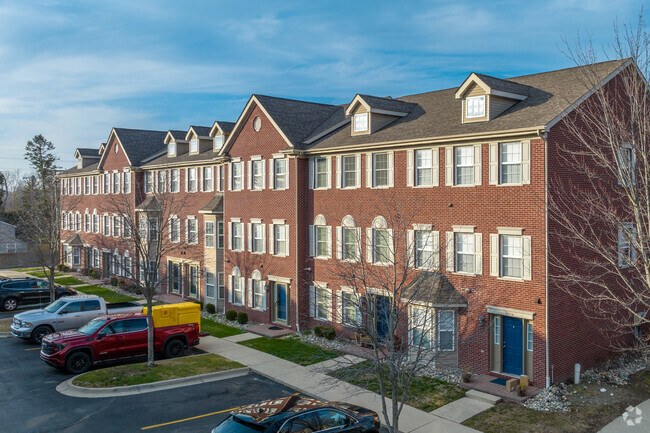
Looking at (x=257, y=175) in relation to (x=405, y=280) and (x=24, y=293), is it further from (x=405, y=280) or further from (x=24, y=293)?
(x=24, y=293)

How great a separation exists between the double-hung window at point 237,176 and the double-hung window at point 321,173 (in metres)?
5.97

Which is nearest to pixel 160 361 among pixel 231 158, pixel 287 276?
pixel 287 276

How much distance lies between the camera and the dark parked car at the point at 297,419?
11.3 m

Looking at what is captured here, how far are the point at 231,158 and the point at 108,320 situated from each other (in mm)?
12845

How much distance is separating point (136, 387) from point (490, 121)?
1650cm

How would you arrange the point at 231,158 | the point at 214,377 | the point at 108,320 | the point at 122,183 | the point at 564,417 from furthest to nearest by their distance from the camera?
the point at 122,183 < the point at 231,158 < the point at 108,320 < the point at 214,377 < the point at 564,417

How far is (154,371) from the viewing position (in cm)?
2044

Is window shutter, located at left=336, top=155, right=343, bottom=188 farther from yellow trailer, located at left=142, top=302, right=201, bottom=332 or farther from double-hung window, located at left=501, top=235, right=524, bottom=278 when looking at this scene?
yellow trailer, located at left=142, top=302, right=201, bottom=332

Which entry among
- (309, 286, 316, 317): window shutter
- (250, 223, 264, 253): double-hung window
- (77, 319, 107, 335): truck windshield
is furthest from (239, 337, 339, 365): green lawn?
(77, 319, 107, 335): truck windshield

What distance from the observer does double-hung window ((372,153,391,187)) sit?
23281 millimetres

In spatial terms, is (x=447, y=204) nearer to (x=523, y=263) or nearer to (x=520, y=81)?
(x=523, y=263)

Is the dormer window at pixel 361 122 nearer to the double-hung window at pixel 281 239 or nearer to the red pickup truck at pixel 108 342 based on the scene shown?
the double-hung window at pixel 281 239

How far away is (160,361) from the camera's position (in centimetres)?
2216

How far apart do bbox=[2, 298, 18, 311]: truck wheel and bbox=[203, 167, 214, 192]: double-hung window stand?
1440 centimetres
